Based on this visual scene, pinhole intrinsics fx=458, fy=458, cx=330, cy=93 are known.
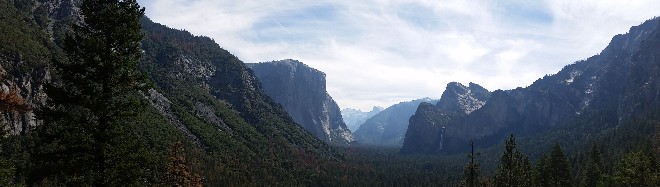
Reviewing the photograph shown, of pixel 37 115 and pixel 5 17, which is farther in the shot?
pixel 5 17

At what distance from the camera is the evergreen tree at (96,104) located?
69.0 feet

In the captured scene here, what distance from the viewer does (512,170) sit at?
65.8m

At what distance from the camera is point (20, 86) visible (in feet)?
415

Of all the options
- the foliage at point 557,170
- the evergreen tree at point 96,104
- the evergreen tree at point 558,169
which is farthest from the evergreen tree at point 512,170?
the evergreen tree at point 96,104

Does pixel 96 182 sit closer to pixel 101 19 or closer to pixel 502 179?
pixel 101 19

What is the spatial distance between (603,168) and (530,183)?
39.4 metres

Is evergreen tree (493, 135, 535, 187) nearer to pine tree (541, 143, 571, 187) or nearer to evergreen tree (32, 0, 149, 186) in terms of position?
pine tree (541, 143, 571, 187)

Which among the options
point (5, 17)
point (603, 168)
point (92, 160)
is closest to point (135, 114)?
point (92, 160)

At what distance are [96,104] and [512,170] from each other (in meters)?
58.9

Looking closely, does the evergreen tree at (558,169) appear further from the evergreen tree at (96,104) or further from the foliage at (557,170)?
the evergreen tree at (96,104)

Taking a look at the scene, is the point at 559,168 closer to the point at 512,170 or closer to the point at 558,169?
the point at 558,169

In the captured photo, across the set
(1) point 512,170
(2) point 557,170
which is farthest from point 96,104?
(2) point 557,170

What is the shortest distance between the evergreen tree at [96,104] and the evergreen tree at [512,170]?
46260 mm

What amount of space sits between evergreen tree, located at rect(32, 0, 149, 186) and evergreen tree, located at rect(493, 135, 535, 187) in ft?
152
